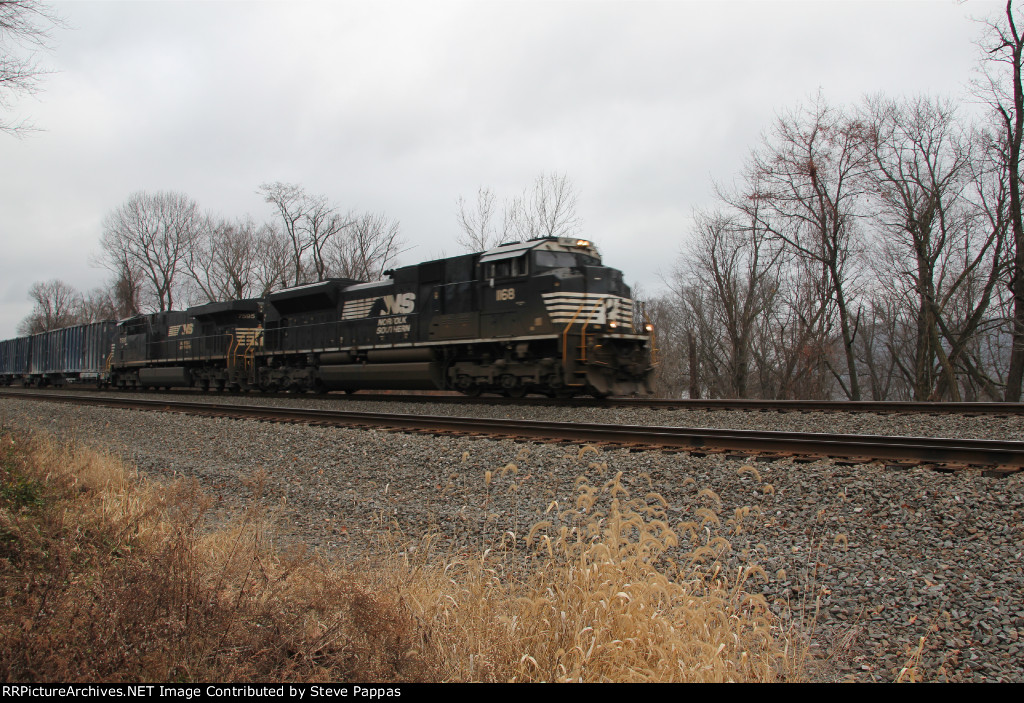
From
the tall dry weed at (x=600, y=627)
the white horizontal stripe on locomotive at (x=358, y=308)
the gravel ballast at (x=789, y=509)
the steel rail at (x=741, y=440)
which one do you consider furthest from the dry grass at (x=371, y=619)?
the white horizontal stripe on locomotive at (x=358, y=308)

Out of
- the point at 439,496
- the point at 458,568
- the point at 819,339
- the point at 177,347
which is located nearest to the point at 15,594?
the point at 458,568

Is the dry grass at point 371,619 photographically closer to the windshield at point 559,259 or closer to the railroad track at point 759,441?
the railroad track at point 759,441

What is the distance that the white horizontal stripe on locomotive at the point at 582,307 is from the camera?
41.5ft

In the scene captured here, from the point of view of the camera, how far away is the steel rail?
18.8ft

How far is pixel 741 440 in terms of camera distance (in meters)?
6.89

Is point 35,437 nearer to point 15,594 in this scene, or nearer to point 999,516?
point 15,594

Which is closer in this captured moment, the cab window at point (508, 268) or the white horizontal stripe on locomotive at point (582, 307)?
the white horizontal stripe on locomotive at point (582, 307)

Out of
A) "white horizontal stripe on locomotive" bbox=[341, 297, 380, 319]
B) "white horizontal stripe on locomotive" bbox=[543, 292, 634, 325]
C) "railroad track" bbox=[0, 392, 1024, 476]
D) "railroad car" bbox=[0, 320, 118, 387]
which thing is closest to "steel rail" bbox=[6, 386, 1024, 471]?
"railroad track" bbox=[0, 392, 1024, 476]

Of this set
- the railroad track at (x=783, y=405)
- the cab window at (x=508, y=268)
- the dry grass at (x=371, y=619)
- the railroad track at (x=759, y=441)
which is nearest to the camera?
the dry grass at (x=371, y=619)

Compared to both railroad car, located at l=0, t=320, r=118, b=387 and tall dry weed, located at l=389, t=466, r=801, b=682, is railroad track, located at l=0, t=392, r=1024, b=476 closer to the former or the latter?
tall dry weed, located at l=389, t=466, r=801, b=682

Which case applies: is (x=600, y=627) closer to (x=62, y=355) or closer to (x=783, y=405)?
(x=783, y=405)

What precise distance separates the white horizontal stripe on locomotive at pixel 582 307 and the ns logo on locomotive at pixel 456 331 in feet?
0.08

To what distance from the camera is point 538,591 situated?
3.16 metres

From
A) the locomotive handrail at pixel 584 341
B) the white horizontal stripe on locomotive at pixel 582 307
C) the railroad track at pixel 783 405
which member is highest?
the white horizontal stripe on locomotive at pixel 582 307
